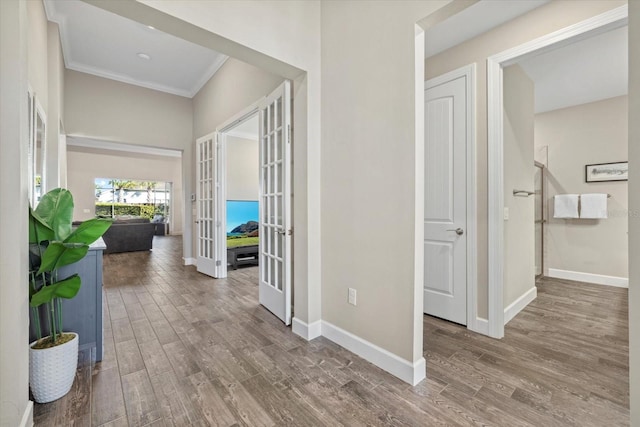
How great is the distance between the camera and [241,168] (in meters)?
7.02

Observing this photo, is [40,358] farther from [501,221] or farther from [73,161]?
[73,161]

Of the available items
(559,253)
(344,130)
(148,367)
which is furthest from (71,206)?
(559,253)

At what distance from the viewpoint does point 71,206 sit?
5.50 ft

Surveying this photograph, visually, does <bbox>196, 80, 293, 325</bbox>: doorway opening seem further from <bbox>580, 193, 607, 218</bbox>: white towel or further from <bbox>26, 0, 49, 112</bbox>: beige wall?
<bbox>580, 193, 607, 218</bbox>: white towel

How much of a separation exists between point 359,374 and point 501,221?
1.70 meters

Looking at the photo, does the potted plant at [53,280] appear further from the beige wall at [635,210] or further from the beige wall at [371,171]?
the beige wall at [635,210]

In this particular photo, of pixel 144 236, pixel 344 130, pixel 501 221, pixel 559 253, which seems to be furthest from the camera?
pixel 144 236

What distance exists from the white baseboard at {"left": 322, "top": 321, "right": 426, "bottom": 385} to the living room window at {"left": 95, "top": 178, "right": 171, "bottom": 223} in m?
11.4

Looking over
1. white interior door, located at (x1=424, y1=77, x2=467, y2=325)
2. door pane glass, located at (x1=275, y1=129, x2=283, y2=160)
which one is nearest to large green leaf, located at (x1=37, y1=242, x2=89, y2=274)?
door pane glass, located at (x1=275, y1=129, x2=283, y2=160)

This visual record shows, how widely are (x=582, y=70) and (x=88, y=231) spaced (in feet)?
16.6

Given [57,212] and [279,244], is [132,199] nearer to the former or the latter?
[279,244]

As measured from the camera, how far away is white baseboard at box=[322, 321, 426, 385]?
1735mm

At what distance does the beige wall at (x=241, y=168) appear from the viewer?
22.5ft

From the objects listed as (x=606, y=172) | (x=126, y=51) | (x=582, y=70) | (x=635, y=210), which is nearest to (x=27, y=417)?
(x=635, y=210)
